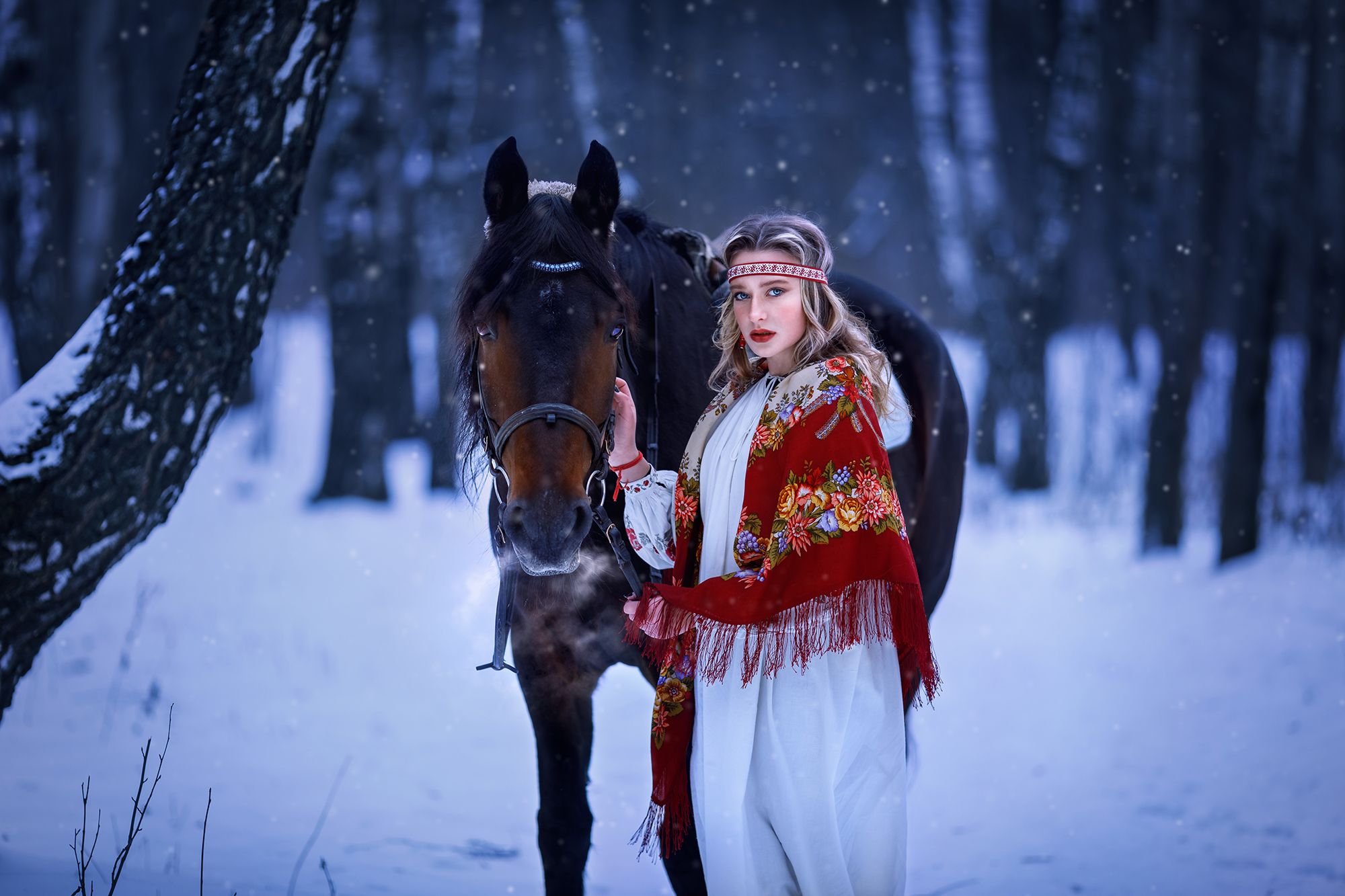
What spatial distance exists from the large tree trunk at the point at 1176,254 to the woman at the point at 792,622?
5764 millimetres

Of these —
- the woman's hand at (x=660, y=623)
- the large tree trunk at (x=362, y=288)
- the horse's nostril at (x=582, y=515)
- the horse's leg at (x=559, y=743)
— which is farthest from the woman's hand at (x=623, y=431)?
the large tree trunk at (x=362, y=288)

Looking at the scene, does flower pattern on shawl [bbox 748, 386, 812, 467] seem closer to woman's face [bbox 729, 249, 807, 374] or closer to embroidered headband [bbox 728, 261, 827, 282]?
woman's face [bbox 729, 249, 807, 374]

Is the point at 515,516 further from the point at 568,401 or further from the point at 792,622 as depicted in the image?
the point at 792,622

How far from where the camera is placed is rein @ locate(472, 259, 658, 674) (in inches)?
70.3

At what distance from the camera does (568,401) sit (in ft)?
5.97

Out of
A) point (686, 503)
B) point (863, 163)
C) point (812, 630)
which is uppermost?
point (863, 163)

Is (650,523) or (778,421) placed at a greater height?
(778,421)

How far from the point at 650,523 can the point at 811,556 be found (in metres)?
0.45

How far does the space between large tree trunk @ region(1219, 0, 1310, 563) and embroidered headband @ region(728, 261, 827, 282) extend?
229 inches

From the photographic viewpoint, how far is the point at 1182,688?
5207 mm

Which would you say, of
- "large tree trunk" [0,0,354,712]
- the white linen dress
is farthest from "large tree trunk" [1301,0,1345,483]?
"large tree trunk" [0,0,354,712]

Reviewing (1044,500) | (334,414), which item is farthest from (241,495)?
(1044,500)

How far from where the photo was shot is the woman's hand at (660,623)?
5.77 feet

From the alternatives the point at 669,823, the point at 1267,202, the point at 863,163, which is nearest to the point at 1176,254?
the point at 1267,202
